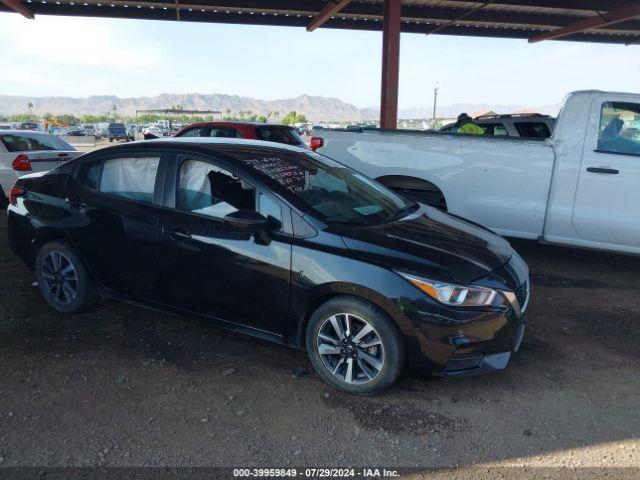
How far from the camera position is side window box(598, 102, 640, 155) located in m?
5.15

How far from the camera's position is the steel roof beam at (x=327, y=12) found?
39.0 feet

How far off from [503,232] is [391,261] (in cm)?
314

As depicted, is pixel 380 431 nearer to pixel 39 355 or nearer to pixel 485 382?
pixel 485 382

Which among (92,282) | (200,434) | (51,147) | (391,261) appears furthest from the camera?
(51,147)

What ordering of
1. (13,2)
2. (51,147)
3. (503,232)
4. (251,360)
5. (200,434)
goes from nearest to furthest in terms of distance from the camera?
(200,434) < (251,360) < (503,232) < (51,147) < (13,2)

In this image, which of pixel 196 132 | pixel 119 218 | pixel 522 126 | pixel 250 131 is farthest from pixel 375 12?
pixel 119 218

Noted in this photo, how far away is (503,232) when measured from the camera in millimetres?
5609

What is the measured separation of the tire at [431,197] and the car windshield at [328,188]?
5.99ft

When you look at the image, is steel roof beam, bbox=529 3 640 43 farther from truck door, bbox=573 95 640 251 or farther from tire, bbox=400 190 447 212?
→ tire, bbox=400 190 447 212

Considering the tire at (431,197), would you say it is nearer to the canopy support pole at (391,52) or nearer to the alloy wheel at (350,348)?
the alloy wheel at (350,348)

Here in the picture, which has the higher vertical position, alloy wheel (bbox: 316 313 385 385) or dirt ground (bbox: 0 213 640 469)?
alloy wheel (bbox: 316 313 385 385)

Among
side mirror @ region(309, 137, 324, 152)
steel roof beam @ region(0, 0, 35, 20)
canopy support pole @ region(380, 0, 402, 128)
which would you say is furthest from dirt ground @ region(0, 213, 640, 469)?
steel roof beam @ region(0, 0, 35, 20)

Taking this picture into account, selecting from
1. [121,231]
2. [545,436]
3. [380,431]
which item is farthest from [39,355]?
[545,436]

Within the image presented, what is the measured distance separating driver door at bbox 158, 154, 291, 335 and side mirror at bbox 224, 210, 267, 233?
0.08 meters
